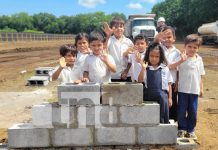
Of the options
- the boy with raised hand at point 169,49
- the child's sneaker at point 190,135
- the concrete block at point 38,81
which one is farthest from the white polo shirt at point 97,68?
the concrete block at point 38,81

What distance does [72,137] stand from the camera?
4832 millimetres

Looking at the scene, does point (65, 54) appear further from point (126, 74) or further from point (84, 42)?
point (126, 74)

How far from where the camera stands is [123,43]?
217 inches

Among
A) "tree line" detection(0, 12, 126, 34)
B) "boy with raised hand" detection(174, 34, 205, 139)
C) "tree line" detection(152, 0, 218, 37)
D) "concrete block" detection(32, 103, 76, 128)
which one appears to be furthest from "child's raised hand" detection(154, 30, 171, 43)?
"tree line" detection(0, 12, 126, 34)

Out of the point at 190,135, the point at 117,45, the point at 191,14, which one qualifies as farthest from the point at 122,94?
the point at 191,14

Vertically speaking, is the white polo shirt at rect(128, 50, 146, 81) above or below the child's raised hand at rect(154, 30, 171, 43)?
below

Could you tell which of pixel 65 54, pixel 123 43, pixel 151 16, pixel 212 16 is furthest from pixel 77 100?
pixel 212 16

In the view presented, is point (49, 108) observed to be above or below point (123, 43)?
below

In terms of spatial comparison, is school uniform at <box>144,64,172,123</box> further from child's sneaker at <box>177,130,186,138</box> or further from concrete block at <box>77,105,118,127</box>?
concrete block at <box>77,105,118,127</box>

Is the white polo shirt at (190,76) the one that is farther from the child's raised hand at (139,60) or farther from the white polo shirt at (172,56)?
the child's raised hand at (139,60)

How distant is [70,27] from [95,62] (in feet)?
415

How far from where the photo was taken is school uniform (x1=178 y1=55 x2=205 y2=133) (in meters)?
5.21

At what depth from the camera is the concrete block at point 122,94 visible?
4.79m

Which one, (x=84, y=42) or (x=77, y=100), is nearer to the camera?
(x=77, y=100)
